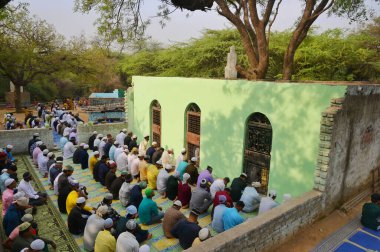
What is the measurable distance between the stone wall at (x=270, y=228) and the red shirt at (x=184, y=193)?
2.96 meters

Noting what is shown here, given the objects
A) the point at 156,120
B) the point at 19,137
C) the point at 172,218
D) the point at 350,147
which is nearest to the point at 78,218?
the point at 172,218

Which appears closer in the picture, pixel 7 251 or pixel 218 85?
pixel 7 251

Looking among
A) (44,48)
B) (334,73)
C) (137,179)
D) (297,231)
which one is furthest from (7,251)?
(44,48)

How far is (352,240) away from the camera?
272 inches

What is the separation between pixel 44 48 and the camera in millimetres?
23750

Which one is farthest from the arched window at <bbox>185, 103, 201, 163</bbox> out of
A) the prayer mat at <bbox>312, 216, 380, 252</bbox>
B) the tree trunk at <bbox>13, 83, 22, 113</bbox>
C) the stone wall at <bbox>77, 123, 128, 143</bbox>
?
the tree trunk at <bbox>13, 83, 22, 113</bbox>

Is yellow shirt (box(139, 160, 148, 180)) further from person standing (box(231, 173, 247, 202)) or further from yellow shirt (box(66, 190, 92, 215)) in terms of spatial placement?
person standing (box(231, 173, 247, 202))

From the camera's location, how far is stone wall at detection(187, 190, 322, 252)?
510cm

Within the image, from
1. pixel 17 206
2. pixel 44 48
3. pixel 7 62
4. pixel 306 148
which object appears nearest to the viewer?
pixel 17 206

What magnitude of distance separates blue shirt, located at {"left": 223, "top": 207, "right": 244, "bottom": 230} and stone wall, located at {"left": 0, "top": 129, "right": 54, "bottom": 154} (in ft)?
37.2

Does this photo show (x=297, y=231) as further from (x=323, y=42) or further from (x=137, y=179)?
(x=323, y=42)

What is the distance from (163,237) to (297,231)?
3.31 meters

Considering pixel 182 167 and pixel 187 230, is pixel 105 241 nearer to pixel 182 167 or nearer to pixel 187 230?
pixel 187 230

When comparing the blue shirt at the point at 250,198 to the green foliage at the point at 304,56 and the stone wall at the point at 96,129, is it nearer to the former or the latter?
the stone wall at the point at 96,129
